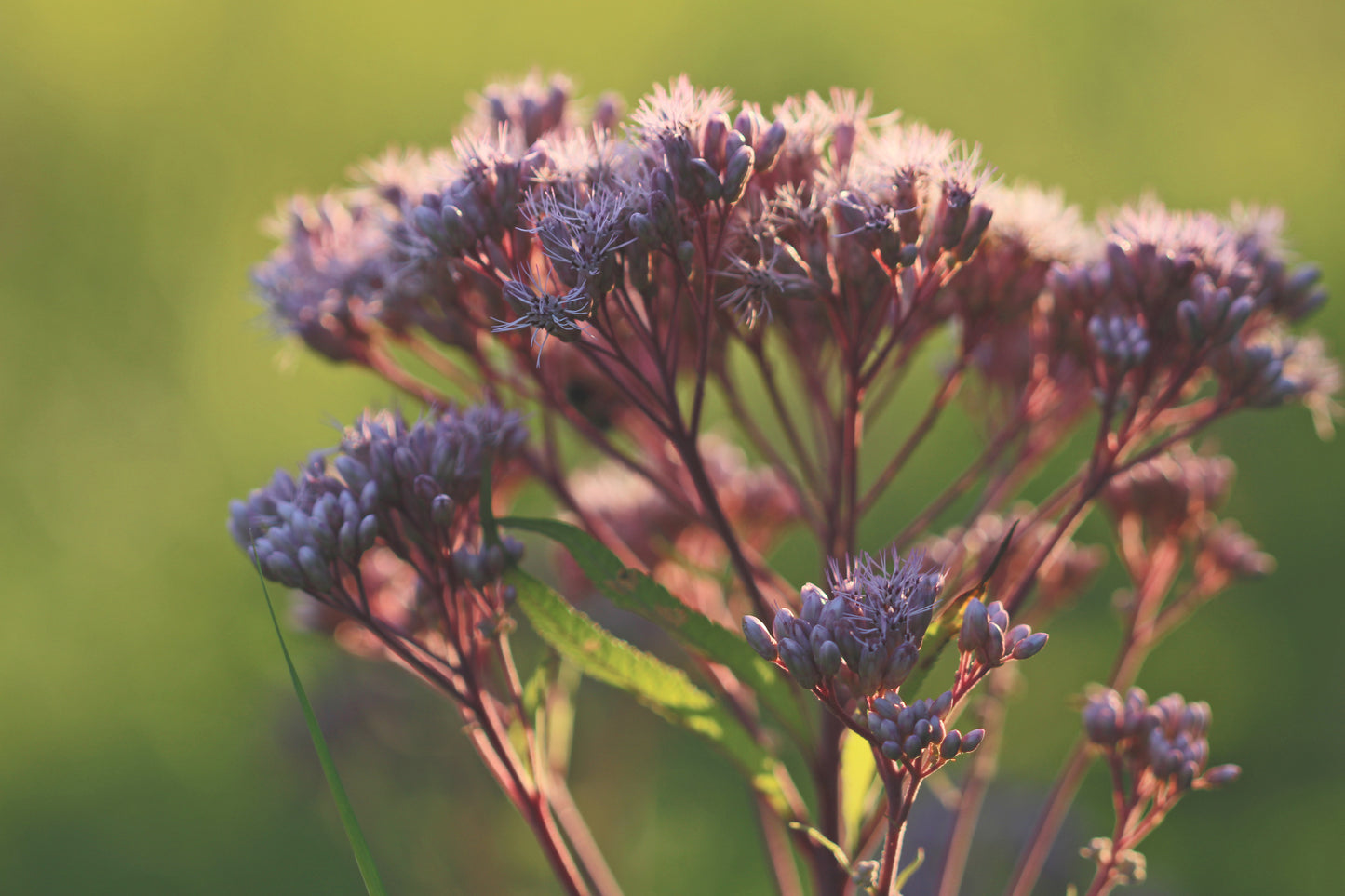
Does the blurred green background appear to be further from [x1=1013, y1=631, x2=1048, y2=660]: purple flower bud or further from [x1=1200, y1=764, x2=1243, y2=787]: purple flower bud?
[x1=1013, y1=631, x2=1048, y2=660]: purple flower bud

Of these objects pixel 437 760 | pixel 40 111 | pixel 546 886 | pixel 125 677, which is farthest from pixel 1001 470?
pixel 40 111

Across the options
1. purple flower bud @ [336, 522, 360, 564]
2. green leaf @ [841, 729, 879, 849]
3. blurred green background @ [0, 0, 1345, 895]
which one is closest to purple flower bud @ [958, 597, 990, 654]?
green leaf @ [841, 729, 879, 849]

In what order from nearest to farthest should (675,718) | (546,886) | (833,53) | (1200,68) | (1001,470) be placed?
(675,718) < (1001,470) < (546,886) < (1200,68) < (833,53)

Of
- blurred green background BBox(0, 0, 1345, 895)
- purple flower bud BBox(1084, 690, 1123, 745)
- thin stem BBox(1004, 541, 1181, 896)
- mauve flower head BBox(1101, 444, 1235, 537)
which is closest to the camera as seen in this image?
purple flower bud BBox(1084, 690, 1123, 745)

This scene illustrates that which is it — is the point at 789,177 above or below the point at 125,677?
above

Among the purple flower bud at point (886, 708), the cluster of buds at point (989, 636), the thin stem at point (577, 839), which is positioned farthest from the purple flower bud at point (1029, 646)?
the thin stem at point (577, 839)

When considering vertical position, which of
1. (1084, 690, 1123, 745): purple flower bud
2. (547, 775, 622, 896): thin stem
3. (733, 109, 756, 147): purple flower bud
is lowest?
(547, 775, 622, 896): thin stem

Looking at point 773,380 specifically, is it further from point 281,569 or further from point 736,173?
point 281,569

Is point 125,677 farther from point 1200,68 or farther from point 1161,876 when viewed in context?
point 1200,68
